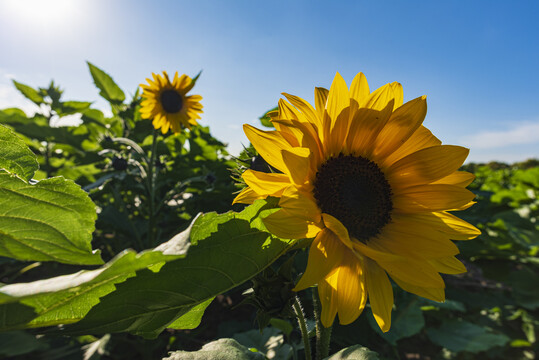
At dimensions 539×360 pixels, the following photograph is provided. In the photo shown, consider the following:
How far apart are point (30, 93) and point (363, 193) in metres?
3.22

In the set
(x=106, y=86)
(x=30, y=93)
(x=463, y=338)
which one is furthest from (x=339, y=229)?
(x=30, y=93)

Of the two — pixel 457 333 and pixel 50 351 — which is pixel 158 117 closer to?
pixel 50 351

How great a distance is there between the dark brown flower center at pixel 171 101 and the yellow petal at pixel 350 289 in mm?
2267

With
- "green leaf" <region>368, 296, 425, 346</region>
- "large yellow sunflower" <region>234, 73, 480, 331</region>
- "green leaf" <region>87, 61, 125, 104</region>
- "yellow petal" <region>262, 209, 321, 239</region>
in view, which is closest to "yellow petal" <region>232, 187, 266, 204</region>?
"large yellow sunflower" <region>234, 73, 480, 331</region>

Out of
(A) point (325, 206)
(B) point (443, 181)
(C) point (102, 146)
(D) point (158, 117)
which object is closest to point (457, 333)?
(B) point (443, 181)

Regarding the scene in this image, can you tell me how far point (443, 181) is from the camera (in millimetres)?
779

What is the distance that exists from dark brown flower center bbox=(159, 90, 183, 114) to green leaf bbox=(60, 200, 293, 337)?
2221 mm

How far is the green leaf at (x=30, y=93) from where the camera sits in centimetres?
291

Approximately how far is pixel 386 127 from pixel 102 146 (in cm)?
223

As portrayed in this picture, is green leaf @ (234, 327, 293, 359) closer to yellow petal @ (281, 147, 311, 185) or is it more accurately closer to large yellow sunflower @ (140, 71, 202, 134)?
yellow petal @ (281, 147, 311, 185)

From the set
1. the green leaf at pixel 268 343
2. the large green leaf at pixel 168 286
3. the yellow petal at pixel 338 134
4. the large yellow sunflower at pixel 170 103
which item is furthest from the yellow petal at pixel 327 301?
the large yellow sunflower at pixel 170 103

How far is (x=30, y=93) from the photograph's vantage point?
9.62 ft

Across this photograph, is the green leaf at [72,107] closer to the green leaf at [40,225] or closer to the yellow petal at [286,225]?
the green leaf at [40,225]

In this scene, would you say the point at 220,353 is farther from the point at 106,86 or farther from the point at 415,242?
the point at 106,86
